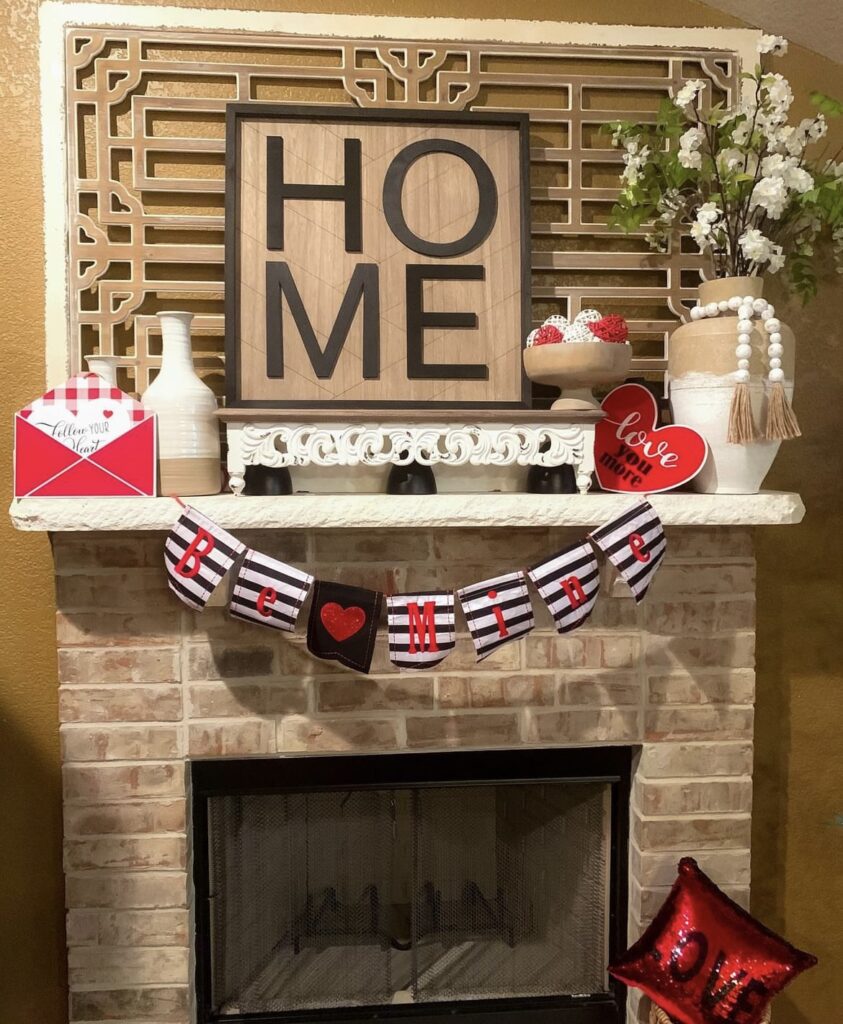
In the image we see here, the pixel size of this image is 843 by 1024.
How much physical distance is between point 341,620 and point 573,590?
382 millimetres

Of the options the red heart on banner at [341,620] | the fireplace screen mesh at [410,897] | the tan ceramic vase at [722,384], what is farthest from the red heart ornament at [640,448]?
the fireplace screen mesh at [410,897]

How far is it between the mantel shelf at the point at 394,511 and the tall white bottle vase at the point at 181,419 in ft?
0.15

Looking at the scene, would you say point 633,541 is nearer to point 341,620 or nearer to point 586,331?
point 586,331

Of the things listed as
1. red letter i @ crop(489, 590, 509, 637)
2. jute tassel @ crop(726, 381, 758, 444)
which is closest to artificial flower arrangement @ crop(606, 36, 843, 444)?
jute tassel @ crop(726, 381, 758, 444)

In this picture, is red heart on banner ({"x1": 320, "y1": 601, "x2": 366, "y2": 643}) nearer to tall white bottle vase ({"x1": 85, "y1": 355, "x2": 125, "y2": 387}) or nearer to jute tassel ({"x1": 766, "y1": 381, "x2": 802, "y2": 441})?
tall white bottle vase ({"x1": 85, "y1": 355, "x2": 125, "y2": 387})

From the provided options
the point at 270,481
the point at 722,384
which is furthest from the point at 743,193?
the point at 270,481

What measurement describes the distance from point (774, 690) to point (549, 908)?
648 millimetres

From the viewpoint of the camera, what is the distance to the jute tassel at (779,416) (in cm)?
124

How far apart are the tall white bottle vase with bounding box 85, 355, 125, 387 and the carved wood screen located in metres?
0.08

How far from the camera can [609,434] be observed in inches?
54.7

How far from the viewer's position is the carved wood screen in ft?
4.55

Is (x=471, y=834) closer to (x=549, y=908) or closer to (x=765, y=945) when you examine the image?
(x=549, y=908)

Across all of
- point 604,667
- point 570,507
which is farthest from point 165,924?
point 570,507

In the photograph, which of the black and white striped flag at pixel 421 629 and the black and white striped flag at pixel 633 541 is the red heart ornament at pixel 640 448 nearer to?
the black and white striped flag at pixel 633 541
